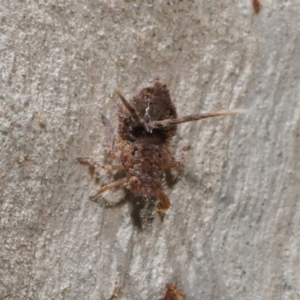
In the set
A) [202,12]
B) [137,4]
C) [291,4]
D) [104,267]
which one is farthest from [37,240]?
[291,4]

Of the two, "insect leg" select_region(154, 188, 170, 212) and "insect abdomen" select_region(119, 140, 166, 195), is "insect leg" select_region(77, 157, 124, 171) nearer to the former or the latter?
"insect abdomen" select_region(119, 140, 166, 195)

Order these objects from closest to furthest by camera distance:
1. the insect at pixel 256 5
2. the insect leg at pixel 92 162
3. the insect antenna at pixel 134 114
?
the insect antenna at pixel 134 114
the insect leg at pixel 92 162
the insect at pixel 256 5

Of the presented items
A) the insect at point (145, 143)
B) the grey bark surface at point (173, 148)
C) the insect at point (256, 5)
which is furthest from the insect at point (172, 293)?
the insect at point (256, 5)

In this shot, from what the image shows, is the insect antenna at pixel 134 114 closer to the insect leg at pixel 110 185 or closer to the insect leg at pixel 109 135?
the insect leg at pixel 109 135

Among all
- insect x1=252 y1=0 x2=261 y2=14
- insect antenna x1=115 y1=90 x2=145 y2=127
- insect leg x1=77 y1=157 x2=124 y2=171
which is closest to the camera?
insect antenna x1=115 y1=90 x2=145 y2=127

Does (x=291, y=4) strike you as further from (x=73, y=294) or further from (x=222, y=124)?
(x=73, y=294)

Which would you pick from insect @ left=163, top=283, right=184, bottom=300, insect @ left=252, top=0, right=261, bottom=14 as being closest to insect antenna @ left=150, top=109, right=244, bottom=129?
insect @ left=252, top=0, right=261, bottom=14
